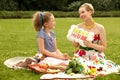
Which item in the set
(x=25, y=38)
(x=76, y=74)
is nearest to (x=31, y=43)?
(x=25, y=38)

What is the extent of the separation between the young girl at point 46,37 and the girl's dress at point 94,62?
332mm

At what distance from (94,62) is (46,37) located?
923 millimetres

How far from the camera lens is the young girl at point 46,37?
22.1 ft

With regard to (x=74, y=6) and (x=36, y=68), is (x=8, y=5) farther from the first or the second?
(x=36, y=68)

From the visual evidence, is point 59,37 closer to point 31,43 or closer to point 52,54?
point 31,43

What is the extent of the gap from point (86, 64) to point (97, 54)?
0.46 meters

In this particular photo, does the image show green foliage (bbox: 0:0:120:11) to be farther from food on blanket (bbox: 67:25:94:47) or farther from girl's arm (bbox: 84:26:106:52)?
girl's arm (bbox: 84:26:106:52)

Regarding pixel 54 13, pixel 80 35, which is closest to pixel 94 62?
pixel 80 35

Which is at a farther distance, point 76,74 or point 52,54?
point 52,54

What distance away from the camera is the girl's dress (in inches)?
244

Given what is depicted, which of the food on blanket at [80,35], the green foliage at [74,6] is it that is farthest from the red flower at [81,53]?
the green foliage at [74,6]

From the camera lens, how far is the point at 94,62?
6602 mm

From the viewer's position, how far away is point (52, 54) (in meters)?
6.73

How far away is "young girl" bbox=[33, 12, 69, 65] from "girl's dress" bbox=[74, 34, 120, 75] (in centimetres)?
33
